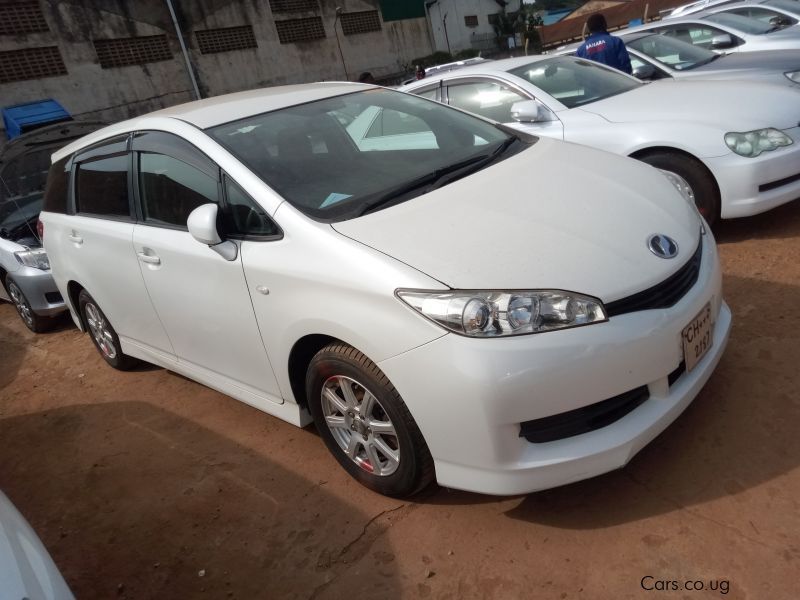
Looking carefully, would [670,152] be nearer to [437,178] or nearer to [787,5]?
[437,178]

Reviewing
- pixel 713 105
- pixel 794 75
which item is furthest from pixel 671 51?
pixel 713 105

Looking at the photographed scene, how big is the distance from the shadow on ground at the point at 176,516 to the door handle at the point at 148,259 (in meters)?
1.03

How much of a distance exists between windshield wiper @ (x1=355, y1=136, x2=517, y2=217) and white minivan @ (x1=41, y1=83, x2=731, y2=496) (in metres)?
0.01

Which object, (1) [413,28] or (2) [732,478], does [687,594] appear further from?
(1) [413,28]

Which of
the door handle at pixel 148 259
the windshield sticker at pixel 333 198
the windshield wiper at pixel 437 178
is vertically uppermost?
the windshield sticker at pixel 333 198

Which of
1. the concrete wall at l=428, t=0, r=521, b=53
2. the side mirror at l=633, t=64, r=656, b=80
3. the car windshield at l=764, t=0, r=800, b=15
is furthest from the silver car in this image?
the concrete wall at l=428, t=0, r=521, b=53

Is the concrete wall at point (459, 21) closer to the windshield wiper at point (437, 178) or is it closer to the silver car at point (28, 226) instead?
the silver car at point (28, 226)

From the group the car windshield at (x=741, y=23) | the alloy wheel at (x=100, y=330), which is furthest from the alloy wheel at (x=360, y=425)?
the car windshield at (x=741, y=23)

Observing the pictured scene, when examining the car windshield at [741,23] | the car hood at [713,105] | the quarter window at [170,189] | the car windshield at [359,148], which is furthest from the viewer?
the car windshield at [741,23]

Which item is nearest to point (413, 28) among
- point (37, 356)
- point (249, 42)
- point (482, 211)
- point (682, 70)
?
point (249, 42)

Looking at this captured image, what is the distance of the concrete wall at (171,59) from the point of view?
51.2 ft

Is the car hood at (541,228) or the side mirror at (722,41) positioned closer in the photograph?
the car hood at (541,228)

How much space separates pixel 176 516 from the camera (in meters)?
2.88

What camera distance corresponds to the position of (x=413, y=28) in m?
25.2
